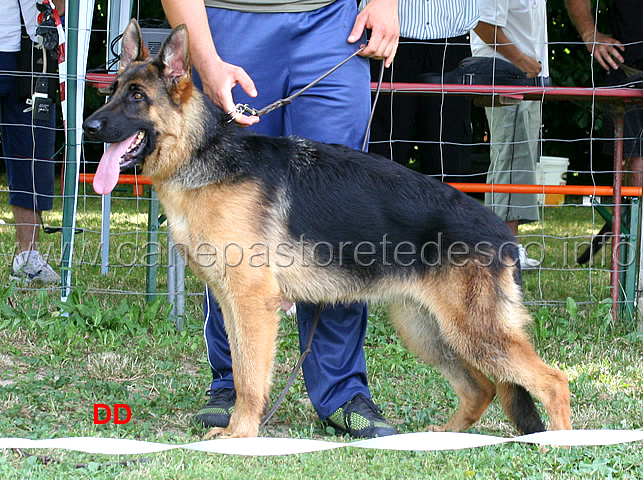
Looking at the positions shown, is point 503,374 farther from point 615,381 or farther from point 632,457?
point 615,381

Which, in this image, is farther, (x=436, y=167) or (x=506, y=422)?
(x=436, y=167)

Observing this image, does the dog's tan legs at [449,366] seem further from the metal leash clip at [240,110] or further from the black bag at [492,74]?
the black bag at [492,74]

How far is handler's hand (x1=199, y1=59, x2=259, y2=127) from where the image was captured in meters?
2.98

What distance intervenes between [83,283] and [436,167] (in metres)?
2.89

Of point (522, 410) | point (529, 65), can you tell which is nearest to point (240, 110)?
point (522, 410)

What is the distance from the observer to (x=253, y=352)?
2949mm

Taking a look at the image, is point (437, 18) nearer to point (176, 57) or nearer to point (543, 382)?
point (176, 57)

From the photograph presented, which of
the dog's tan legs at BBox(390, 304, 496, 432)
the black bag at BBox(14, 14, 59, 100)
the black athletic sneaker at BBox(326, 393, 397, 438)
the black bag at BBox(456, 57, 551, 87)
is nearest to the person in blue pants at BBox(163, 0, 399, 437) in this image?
the black athletic sneaker at BBox(326, 393, 397, 438)

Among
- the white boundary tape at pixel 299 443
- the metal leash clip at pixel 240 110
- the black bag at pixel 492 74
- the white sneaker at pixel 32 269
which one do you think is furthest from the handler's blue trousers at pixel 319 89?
the white sneaker at pixel 32 269

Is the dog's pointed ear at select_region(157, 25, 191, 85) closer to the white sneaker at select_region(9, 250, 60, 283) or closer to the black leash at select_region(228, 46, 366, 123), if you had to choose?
the black leash at select_region(228, 46, 366, 123)

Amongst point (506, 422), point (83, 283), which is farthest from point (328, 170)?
point (83, 283)

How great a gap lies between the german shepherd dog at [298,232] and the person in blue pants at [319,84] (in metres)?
0.18

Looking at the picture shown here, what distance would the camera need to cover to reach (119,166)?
2.88m

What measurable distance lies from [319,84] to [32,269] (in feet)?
11.7
